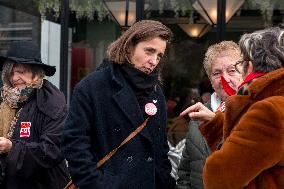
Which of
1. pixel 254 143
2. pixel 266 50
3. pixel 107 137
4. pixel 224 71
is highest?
pixel 266 50

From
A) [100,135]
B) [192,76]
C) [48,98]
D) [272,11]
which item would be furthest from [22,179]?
[272,11]

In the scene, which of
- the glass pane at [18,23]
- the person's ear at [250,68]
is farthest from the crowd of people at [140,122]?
the glass pane at [18,23]

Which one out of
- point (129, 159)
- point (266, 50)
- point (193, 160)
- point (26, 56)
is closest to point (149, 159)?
point (129, 159)

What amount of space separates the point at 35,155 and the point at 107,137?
845 millimetres

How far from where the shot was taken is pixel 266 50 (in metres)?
2.44

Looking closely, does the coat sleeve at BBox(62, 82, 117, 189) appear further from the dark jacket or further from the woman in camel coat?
the woman in camel coat

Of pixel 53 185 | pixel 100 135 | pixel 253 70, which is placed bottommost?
pixel 53 185

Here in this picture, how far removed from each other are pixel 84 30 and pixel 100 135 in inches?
171

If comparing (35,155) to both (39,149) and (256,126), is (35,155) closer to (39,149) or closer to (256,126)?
(39,149)

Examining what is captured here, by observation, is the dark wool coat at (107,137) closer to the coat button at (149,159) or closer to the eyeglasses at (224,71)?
the coat button at (149,159)

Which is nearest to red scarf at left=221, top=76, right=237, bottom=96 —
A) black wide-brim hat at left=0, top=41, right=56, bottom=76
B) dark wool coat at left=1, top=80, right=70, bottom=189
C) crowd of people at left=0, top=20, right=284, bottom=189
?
crowd of people at left=0, top=20, right=284, bottom=189

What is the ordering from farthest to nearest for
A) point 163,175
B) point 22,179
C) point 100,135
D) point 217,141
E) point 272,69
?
1. point 22,179
2. point 163,175
3. point 100,135
4. point 217,141
5. point 272,69

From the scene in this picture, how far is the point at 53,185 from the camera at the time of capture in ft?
12.8

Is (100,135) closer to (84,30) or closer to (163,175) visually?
(163,175)
